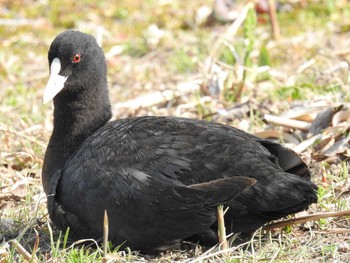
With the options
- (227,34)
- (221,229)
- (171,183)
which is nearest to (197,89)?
(227,34)

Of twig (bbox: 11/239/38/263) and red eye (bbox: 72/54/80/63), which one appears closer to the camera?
twig (bbox: 11/239/38/263)

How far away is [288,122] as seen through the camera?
19.5 feet

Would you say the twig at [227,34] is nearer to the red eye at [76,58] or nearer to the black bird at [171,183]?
the red eye at [76,58]

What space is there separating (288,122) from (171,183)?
78.0 inches

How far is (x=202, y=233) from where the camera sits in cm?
427

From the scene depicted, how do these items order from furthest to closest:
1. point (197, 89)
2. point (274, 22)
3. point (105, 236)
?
1. point (274, 22)
2. point (197, 89)
3. point (105, 236)

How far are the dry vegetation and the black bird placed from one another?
15 centimetres

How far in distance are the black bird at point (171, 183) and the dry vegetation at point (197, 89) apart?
151 mm

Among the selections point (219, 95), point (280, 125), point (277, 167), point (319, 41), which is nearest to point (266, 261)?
point (277, 167)

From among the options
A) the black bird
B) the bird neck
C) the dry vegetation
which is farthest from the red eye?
the dry vegetation

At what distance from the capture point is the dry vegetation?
174 inches

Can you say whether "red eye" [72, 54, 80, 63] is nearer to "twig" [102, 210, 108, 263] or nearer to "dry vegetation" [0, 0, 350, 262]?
"dry vegetation" [0, 0, 350, 262]

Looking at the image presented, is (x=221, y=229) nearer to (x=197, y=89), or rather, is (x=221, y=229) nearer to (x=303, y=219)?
(x=303, y=219)

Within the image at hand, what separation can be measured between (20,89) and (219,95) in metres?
2.25
